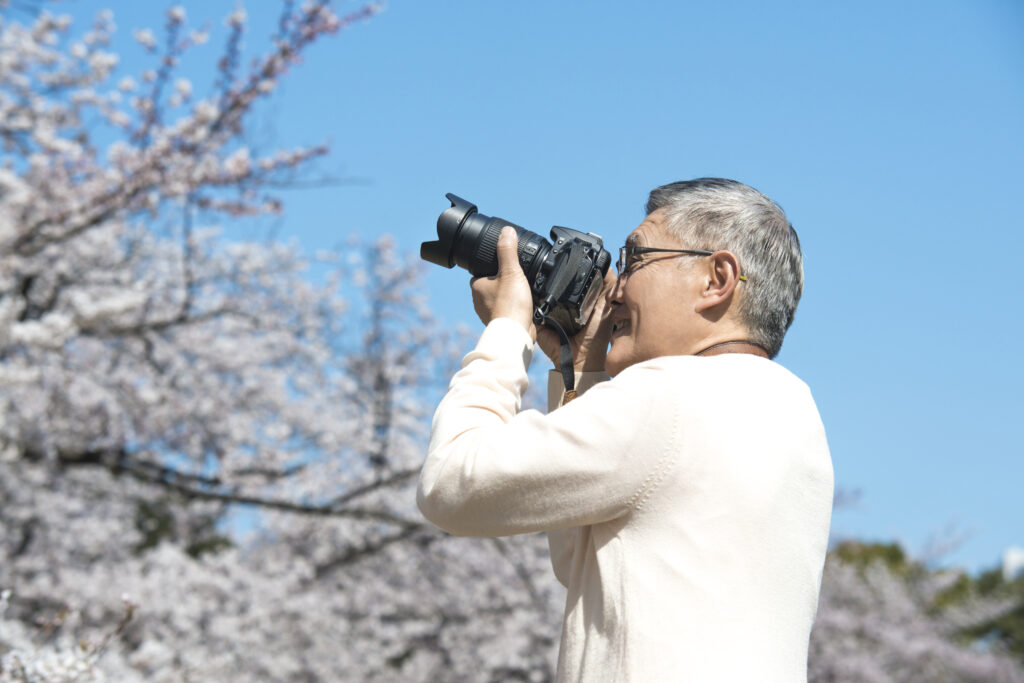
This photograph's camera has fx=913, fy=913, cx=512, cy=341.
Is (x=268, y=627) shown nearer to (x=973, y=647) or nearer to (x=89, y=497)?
(x=89, y=497)

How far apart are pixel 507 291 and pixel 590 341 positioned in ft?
0.80

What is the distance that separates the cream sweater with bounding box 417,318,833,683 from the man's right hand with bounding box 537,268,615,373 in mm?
380

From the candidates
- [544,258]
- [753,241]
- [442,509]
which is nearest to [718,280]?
[753,241]

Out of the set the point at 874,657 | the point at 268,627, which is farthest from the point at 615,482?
the point at 874,657

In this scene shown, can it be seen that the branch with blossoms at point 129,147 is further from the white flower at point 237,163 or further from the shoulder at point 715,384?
the shoulder at point 715,384

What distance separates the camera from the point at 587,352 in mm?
1700

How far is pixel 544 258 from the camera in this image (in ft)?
5.24

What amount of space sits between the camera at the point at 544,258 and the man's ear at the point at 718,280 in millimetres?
249

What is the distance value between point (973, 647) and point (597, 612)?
14337 mm

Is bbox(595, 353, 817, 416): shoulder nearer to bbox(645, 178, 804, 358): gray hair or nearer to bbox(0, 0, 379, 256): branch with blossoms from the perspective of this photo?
bbox(645, 178, 804, 358): gray hair

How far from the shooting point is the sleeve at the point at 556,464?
1.22m

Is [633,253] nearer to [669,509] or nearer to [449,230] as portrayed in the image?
[449,230]

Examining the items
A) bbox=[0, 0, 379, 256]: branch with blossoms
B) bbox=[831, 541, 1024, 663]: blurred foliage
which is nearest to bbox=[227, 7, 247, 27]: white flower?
bbox=[0, 0, 379, 256]: branch with blossoms

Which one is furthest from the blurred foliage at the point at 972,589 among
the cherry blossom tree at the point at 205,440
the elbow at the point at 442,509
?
the elbow at the point at 442,509
